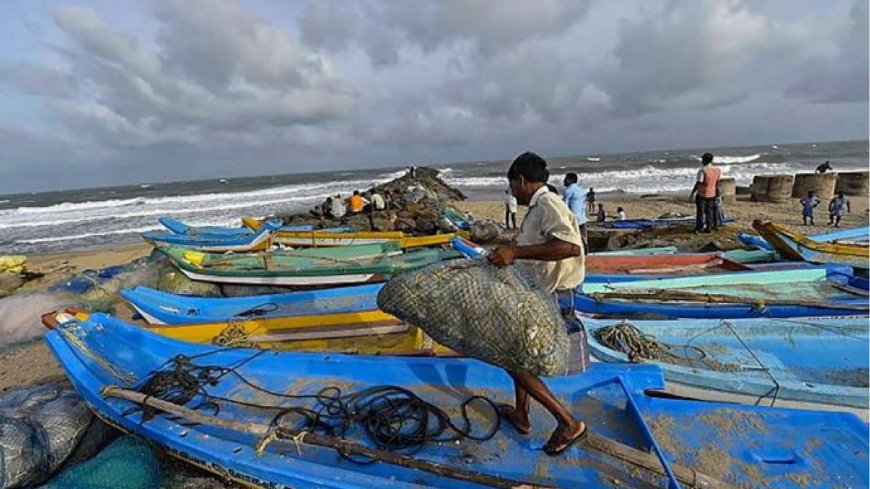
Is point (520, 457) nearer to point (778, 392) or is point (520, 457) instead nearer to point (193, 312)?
point (778, 392)

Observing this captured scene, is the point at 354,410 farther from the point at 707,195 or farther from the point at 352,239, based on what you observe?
the point at 707,195

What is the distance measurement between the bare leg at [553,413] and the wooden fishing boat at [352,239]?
7877 mm

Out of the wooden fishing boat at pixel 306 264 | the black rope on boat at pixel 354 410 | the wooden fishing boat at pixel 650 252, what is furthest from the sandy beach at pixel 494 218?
the black rope on boat at pixel 354 410

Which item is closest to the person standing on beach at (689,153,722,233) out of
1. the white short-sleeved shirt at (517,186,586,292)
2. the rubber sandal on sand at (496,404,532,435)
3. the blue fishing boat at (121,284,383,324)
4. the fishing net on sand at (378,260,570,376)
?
the blue fishing boat at (121,284,383,324)

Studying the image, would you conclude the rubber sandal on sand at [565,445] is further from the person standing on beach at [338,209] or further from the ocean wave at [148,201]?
the ocean wave at [148,201]

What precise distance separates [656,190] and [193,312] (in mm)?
29500

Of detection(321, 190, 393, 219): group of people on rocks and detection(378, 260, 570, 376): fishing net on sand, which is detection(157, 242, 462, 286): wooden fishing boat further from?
detection(321, 190, 393, 219): group of people on rocks

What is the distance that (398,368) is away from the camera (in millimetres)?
3916

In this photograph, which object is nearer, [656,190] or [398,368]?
[398,368]

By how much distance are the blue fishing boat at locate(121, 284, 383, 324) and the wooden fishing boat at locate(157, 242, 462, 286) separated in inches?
46.1

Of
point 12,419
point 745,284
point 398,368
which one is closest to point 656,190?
point 745,284

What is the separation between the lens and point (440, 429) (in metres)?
3.20

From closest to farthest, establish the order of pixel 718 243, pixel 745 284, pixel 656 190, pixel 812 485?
pixel 812 485 < pixel 745 284 < pixel 718 243 < pixel 656 190

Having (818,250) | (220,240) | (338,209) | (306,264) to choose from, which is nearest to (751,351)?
(818,250)
